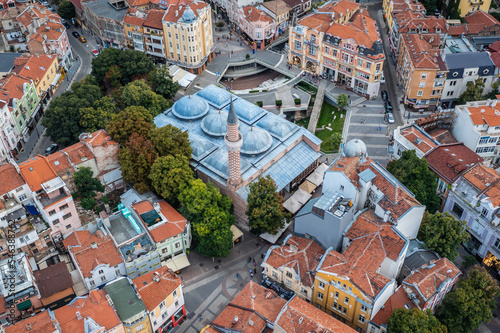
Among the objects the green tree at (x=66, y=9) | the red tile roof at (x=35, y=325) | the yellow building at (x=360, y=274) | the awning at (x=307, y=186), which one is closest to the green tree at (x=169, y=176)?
the awning at (x=307, y=186)

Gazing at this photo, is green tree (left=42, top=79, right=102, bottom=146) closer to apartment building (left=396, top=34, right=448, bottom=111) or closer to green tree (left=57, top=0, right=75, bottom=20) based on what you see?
green tree (left=57, top=0, right=75, bottom=20)

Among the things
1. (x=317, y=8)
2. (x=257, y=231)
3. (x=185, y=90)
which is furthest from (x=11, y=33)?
(x=257, y=231)

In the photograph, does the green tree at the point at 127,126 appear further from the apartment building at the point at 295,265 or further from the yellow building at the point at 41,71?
the yellow building at the point at 41,71

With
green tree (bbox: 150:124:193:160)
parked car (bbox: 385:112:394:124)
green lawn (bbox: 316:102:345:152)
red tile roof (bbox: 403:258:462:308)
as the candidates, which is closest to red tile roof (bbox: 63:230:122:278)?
green tree (bbox: 150:124:193:160)

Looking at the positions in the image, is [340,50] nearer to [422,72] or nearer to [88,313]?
[422,72]

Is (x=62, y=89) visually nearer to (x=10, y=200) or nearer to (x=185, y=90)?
(x=185, y=90)
